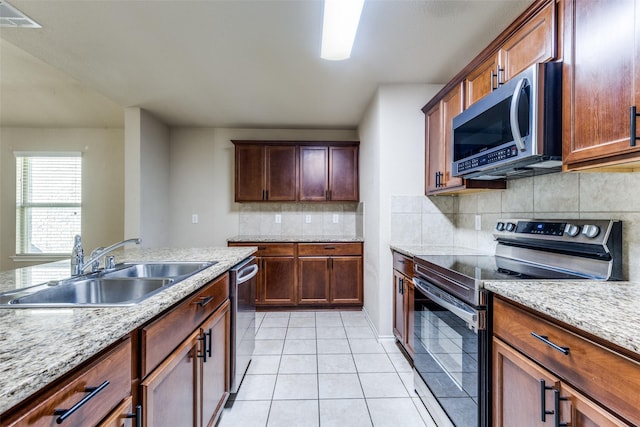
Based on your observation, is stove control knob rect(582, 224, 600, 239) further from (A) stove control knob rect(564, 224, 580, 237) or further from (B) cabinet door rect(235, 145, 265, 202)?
(B) cabinet door rect(235, 145, 265, 202)

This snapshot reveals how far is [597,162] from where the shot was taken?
1128 mm

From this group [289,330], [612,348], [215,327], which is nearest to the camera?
[612,348]

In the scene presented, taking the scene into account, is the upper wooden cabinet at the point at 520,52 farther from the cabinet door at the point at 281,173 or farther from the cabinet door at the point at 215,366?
the cabinet door at the point at 281,173

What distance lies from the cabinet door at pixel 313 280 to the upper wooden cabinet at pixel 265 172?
2.81 ft

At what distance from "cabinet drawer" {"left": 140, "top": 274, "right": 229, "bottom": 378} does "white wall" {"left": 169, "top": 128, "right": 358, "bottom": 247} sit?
2.67m

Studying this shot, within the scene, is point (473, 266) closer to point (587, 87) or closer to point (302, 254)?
point (587, 87)

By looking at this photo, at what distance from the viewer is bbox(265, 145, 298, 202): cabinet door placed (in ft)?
12.4

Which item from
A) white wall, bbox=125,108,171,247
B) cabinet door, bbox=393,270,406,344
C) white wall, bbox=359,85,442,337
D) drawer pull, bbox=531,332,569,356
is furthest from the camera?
white wall, bbox=125,108,171,247

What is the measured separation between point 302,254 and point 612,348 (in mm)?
2979

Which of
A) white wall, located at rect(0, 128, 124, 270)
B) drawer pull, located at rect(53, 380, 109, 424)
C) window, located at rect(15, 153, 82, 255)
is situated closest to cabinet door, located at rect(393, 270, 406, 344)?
drawer pull, located at rect(53, 380, 109, 424)

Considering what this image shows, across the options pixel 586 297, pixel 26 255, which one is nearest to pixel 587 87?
pixel 586 297

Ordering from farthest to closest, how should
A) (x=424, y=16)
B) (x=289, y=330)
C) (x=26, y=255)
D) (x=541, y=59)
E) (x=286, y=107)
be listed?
(x=26, y=255)
(x=286, y=107)
(x=289, y=330)
(x=424, y=16)
(x=541, y=59)

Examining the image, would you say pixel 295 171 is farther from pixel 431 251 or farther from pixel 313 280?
pixel 431 251

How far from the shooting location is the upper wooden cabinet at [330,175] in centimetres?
378
